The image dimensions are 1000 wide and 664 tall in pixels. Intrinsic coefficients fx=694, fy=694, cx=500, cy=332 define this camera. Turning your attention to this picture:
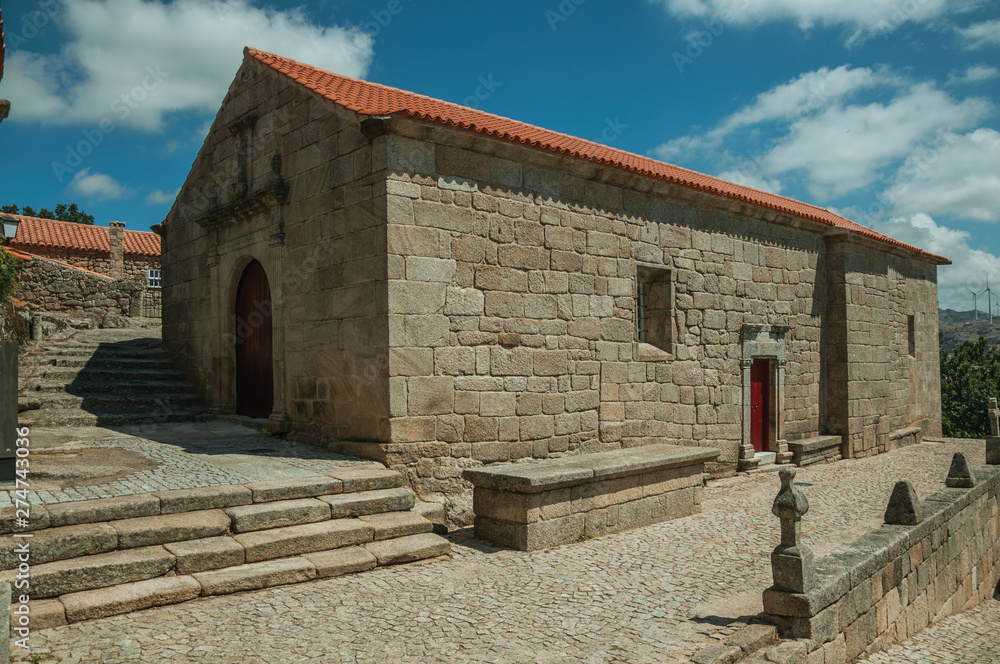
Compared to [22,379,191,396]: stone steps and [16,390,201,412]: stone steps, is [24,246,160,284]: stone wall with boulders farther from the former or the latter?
[16,390,201,412]: stone steps

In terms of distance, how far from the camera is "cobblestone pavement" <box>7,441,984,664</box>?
3.89m

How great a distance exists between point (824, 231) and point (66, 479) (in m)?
12.8

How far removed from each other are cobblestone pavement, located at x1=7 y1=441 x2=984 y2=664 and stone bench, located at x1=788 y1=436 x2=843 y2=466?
5.32 metres

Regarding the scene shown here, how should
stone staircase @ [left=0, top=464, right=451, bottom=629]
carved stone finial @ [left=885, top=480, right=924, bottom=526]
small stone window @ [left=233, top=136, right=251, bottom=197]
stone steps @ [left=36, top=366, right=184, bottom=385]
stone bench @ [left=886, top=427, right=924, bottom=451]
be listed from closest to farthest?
1. stone staircase @ [left=0, top=464, right=451, bottom=629]
2. carved stone finial @ [left=885, top=480, right=924, bottom=526]
3. small stone window @ [left=233, top=136, right=251, bottom=197]
4. stone steps @ [left=36, top=366, right=184, bottom=385]
5. stone bench @ [left=886, top=427, right=924, bottom=451]

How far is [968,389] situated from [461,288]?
2438cm

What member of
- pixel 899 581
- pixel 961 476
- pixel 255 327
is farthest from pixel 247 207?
pixel 961 476

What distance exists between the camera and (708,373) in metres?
10.7

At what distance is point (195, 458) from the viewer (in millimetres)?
6867

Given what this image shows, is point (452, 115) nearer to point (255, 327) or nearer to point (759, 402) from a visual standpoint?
point (255, 327)

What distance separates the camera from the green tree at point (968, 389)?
79.4 feet

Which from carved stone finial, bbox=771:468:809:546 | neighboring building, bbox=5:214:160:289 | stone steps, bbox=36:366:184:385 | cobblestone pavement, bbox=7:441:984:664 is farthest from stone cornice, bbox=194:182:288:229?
neighboring building, bbox=5:214:160:289

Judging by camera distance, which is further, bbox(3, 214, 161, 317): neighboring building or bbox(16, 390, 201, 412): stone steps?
bbox(3, 214, 161, 317): neighboring building

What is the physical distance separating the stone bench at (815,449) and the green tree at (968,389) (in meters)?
13.6

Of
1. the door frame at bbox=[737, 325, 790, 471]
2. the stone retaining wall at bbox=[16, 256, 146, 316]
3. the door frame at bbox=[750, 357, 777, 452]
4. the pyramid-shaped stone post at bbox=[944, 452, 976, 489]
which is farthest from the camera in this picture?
the stone retaining wall at bbox=[16, 256, 146, 316]
